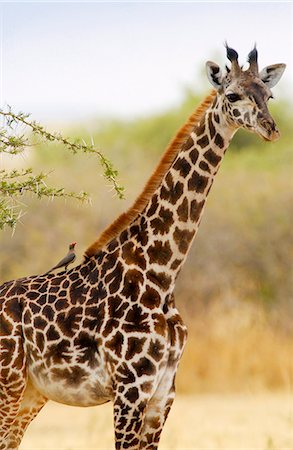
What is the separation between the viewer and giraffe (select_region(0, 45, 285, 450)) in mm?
6328

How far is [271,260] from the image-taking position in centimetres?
1728

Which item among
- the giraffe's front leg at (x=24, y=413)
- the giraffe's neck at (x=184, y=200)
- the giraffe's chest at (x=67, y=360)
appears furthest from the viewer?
the giraffe's front leg at (x=24, y=413)

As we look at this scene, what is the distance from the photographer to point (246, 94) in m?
6.30

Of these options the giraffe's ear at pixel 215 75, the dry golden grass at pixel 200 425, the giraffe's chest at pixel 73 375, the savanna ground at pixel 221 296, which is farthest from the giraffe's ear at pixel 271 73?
the savanna ground at pixel 221 296

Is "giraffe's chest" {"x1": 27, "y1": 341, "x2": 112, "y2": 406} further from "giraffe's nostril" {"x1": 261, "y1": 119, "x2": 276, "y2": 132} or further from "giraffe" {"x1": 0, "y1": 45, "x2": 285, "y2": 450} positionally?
"giraffe's nostril" {"x1": 261, "y1": 119, "x2": 276, "y2": 132}

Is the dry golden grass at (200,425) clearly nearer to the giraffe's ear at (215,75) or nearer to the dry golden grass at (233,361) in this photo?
the dry golden grass at (233,361)

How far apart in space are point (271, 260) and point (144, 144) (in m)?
14.0

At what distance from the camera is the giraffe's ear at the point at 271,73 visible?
6629 mm

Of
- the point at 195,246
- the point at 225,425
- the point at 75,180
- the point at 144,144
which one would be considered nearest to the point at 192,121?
the point at 225,425

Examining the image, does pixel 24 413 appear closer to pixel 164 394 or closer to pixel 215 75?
pixel 164 394

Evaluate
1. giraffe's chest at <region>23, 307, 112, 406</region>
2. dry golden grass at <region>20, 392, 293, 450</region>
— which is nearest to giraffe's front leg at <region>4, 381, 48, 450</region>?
giraffe's chest at <region>23, 307, 112, 406</region>

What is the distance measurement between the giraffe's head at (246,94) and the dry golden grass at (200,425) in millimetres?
3777

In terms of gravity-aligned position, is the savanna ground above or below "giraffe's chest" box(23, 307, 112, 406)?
above

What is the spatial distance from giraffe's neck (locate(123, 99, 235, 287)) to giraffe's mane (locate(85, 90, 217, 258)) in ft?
0.38
